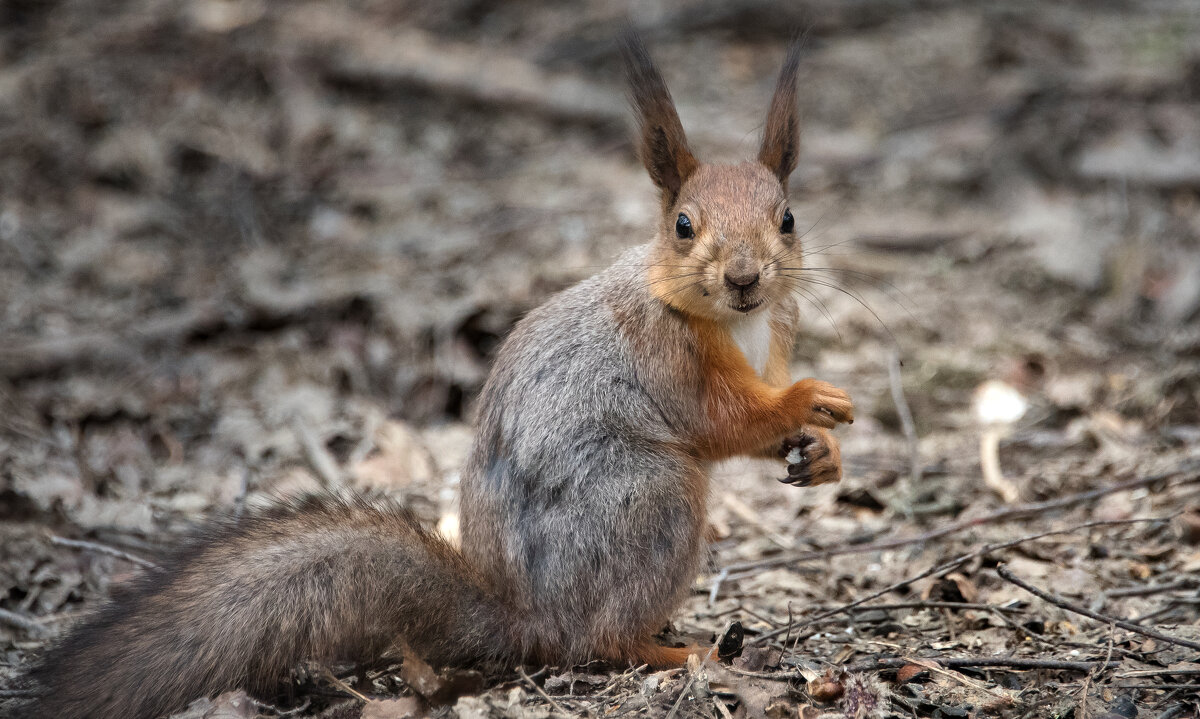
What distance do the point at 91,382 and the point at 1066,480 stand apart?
16.6 ft

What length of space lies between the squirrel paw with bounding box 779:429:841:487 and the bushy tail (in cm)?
104

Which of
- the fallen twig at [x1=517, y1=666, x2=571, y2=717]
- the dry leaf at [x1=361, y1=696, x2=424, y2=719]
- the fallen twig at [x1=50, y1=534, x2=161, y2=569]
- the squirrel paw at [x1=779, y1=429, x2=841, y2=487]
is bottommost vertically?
the dry leaf at [x1=361, y1=696, x2=424, y2=719]

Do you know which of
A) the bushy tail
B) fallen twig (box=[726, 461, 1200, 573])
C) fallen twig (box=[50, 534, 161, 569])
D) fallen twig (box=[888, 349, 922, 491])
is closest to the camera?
the bushy tail

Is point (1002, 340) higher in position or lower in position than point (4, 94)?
lower

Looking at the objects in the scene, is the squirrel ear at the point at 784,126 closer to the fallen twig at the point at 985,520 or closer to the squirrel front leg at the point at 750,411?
the squirrel front leg at the point at 750,411

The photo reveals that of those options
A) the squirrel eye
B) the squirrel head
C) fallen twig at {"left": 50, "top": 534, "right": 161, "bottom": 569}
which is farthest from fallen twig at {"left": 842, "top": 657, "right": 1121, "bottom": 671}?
fallen twig at {"left": 50, "top": 534, "right": 161, "bottom": 569}

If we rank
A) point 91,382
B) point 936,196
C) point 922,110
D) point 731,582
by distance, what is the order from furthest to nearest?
point 922,110 < point 936,196 < point 91,382 < point 731,582

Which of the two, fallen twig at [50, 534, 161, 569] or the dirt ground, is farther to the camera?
fallen twig at [50, 534, 161, 569]

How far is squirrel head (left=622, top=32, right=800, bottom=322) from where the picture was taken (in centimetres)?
317

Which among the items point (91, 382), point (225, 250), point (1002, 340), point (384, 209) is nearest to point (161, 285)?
point (225, 250)

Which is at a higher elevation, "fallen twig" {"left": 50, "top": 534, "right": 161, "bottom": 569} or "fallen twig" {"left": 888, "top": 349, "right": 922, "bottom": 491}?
"fallen twig" {"left": 888, "top": 349, "right": 922, "bottom": 491}

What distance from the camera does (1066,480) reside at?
177 inches

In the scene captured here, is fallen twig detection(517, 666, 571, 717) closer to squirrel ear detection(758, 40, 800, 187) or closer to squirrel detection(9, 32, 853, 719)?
squirrel detection(9, 32, 853, 719)

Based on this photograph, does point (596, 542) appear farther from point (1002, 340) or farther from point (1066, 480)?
point (1002, 340)
